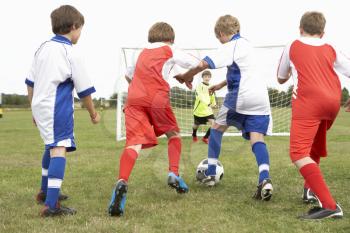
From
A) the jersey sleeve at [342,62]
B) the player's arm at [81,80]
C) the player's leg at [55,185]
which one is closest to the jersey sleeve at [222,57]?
the jersey sleeve at [342,62]

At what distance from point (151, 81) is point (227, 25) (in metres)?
1.03

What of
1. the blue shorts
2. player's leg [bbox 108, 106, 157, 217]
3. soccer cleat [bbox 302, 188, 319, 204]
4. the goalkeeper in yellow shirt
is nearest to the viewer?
player's leg [bbox 108, 106, 157, 217]

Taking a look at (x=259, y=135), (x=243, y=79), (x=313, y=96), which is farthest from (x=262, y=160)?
(x=313, y=96)

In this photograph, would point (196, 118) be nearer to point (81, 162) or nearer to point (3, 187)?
point (81, 162)

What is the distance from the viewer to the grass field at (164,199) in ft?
12.2

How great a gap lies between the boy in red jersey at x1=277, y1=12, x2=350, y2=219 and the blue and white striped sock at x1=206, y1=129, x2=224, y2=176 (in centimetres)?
148

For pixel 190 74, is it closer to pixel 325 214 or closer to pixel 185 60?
pixel 185 60

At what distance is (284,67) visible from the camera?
14.1 ft

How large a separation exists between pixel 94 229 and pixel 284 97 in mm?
11550

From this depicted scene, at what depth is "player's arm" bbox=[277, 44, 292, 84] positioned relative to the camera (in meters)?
4.23

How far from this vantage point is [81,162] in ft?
25.3

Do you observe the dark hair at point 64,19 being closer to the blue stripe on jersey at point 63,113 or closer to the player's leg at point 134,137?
the blue stripe on jersey at point 63,113

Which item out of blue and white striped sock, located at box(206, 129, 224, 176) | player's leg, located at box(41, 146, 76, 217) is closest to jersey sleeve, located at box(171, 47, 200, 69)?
blue and white striped sock, located at box(206, 129, 224, 176)

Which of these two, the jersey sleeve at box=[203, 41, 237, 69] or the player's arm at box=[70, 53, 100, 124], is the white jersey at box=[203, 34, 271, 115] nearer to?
the jersey sleeve at box=[203, 41, 237, 69]
